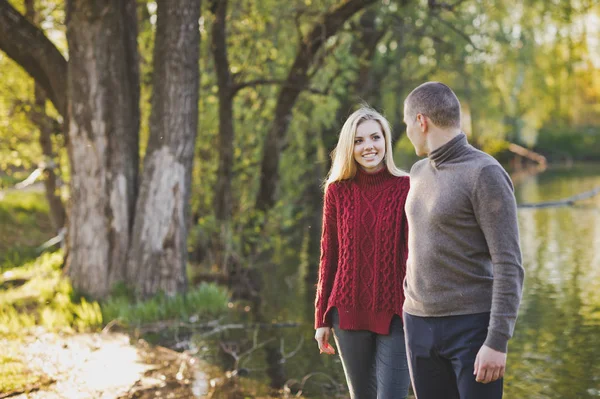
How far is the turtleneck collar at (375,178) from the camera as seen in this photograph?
147 inches

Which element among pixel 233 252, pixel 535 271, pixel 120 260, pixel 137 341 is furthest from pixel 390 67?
pixel 137 341

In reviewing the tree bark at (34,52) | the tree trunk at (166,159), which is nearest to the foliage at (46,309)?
the tree trunk at (166,159)

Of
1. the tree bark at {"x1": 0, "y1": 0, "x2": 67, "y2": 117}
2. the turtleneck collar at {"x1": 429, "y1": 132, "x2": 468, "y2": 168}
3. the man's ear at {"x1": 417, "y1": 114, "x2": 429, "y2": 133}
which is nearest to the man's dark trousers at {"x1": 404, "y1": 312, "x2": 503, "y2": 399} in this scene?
the turtleneck collar at {"x1": 429, "y1": 132, "x2": 468, "y2": 168}

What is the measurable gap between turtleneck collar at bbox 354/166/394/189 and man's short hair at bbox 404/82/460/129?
2.28 feet

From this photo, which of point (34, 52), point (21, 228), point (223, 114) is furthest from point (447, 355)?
point (21, 228)

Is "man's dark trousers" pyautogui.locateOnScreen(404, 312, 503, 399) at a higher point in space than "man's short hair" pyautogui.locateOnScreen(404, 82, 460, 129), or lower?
lower

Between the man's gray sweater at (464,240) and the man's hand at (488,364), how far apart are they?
0.02 meters

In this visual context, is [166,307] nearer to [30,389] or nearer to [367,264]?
[30,389]

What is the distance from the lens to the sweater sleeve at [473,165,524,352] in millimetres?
2820

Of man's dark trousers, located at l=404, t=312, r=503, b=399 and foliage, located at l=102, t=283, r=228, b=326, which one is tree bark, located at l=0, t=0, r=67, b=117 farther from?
man's dark trousers, located at l=404, t=312, r=503, b=399

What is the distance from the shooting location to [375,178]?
376 cm

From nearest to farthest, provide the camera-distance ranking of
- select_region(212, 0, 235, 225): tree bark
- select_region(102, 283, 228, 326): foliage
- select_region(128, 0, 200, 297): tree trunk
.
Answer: select_region(102, 283, 228, 326): foliage → select_region(128, 0, 200, 297): tree trunk → select_region(212, 0, 235, 225): tree bark

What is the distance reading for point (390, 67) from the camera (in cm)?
1908

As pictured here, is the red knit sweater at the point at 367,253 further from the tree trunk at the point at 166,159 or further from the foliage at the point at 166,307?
the tree trunk at the point at 166,159
